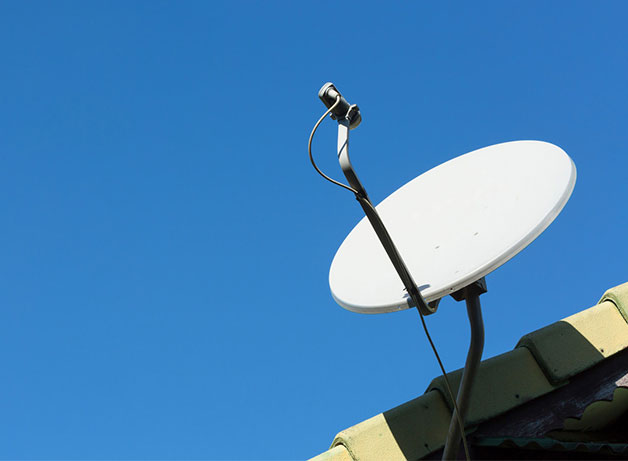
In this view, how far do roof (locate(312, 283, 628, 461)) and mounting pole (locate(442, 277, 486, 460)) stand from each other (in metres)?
0.23

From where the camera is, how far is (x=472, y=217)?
261 cm

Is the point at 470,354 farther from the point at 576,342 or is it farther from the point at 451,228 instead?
the point at 576,342

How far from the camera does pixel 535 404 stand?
272 cm

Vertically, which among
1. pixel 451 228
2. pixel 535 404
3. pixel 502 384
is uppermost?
pixel 451 228

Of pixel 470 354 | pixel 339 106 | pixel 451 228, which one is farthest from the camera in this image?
pixel 451 228

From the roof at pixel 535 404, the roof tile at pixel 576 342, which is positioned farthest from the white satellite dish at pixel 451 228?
the roof tile at pixel 576 342

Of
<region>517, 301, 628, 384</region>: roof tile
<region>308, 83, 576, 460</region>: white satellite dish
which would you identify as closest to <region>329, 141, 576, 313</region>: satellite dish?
<region>308, 83, 576, 460</region>: white satellite dish

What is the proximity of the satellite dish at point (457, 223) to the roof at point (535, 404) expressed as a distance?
21.2 inches

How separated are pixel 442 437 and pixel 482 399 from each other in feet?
0.74

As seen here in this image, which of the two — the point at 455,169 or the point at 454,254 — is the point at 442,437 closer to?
the point at 454,254

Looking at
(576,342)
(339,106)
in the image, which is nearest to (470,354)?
(576,342)

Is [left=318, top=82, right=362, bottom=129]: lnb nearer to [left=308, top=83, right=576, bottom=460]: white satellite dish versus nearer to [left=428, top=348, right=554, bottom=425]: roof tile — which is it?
[left=308, top=83, right=576, bottom=460]: white satellite dish

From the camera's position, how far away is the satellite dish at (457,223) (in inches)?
81.9

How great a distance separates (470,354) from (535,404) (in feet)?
2.04
